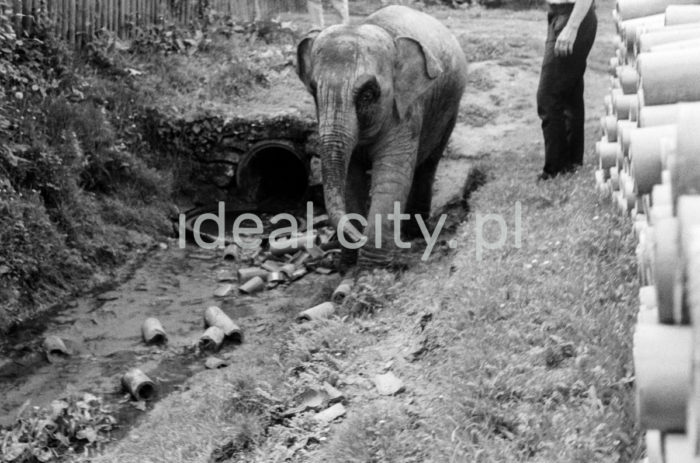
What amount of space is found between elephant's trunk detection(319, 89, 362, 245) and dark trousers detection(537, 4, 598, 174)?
1.92 m

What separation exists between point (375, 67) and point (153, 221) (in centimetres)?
414

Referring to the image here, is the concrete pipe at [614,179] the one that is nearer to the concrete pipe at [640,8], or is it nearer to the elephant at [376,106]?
the concrete pipe at [640,8]

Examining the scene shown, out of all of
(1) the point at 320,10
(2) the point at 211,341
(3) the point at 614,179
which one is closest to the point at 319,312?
(2) the point at 211,341

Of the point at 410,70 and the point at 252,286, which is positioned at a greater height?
the point at 410,70

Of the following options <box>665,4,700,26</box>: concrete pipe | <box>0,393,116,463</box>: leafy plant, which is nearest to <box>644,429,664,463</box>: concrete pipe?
<box>665,4,700,26</box>: concrete pipe

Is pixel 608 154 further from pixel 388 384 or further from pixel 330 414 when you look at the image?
pixel 330 414

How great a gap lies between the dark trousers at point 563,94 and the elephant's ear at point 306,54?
2.09 meters

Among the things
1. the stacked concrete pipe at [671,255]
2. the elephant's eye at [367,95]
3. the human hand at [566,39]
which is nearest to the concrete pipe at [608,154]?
the human hand at [566,39]

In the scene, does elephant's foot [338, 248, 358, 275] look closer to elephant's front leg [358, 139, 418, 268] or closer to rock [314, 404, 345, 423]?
elephant's front leg [358, 139, 418, 268]

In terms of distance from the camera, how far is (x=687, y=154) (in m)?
2.49

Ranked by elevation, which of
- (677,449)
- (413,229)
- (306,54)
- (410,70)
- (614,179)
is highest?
(306,54)

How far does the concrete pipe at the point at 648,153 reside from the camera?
11.3ft

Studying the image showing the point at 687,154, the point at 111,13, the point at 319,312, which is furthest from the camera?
the point at 111,13

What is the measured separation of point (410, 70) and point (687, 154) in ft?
20.6
